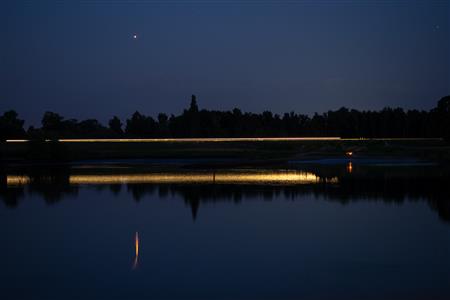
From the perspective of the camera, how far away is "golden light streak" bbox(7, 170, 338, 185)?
47.8 metres

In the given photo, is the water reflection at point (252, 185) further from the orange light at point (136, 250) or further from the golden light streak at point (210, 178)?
the orange light at point (136, 250)

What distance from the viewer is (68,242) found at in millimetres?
24219

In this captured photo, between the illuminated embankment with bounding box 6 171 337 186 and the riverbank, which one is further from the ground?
the riverbank

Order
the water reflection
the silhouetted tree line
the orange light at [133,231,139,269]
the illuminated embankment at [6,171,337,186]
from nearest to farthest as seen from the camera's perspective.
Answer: the orange light at [133,231,139,269]
the water reflection
the illuminated embankment at [6,171,337,186]
the silhouetted tree line

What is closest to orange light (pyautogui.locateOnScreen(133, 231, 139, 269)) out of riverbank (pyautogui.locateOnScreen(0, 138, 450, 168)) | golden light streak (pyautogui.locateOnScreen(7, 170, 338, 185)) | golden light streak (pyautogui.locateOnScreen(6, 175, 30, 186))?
golden light streak (pyautogui.locateOnScreen(7, 170, 338, 185))

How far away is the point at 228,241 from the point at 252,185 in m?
20.4

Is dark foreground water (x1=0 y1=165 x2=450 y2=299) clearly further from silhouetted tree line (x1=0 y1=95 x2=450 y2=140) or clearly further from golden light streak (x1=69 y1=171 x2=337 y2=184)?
silhouetted tree line (x1=0 y1=95 x2=450 y2=140)

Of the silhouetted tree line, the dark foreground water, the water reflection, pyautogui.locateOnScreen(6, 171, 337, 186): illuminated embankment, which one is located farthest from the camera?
the silhouetted tree line

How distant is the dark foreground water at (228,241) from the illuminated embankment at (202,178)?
10.3 ft

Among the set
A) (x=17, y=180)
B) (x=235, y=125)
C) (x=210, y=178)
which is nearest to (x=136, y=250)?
(x=210, y=178)

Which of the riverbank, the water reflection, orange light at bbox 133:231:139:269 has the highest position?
the riverbank

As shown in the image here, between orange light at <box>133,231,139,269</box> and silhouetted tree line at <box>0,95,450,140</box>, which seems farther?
silhouetted tree line at <box>0,95,450,140</box>

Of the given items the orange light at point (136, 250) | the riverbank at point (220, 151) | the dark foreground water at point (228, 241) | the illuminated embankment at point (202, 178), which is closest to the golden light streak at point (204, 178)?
the illuminated embankment at point (202, 178)

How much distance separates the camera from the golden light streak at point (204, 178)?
47812 millimetres
